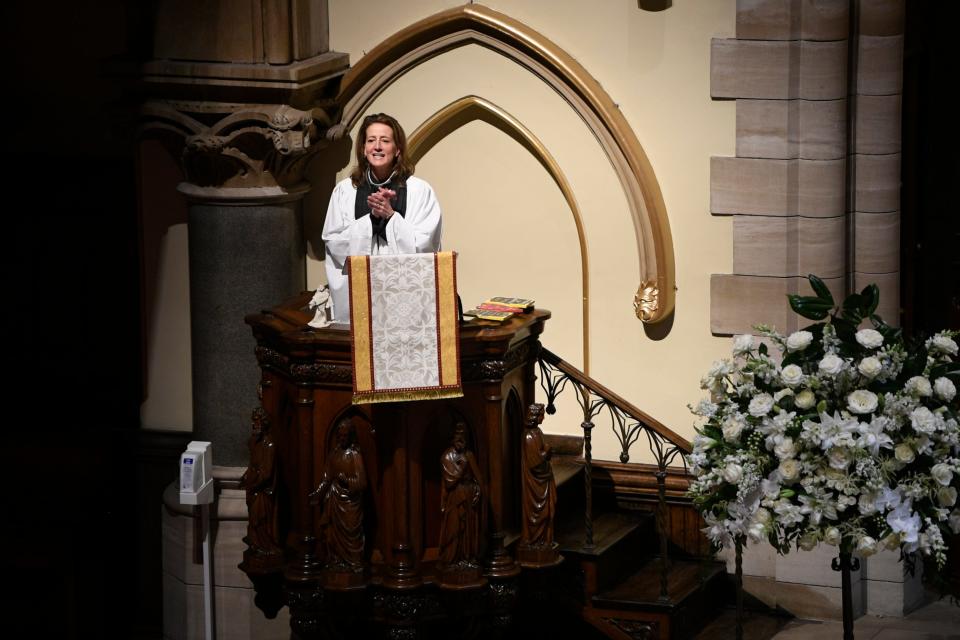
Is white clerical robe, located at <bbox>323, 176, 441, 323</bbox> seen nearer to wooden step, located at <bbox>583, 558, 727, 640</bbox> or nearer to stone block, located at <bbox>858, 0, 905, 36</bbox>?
wooden step, located at <bbox>583, 558, 727, 640</bbox>

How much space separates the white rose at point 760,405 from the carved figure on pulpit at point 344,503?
1502 millimetres

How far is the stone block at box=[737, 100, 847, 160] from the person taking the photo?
25.7 feet

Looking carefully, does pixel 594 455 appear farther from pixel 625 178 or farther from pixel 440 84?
pixel 440 84

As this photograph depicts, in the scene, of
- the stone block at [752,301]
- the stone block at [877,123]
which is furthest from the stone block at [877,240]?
the stone block at [877,123]

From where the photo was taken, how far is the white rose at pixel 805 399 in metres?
6.04

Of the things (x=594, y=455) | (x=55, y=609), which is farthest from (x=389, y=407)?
(x=55, y=609)

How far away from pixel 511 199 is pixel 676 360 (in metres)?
1.12

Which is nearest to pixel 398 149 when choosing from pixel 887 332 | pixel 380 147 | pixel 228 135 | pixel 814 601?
pixel 380 147

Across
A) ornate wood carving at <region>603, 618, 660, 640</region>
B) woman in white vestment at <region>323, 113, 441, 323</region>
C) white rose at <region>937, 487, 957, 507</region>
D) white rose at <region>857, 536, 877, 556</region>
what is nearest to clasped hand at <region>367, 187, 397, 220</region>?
woman in white vestment at <region>323, 113, 441, 323</region>

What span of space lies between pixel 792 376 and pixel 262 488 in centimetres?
220

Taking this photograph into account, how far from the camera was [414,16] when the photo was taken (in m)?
8.39

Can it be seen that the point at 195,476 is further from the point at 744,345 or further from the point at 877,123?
the point at 877,123

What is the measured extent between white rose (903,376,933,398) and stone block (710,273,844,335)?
1.95m

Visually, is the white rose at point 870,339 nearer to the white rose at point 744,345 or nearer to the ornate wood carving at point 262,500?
the white rose at point 744,345
